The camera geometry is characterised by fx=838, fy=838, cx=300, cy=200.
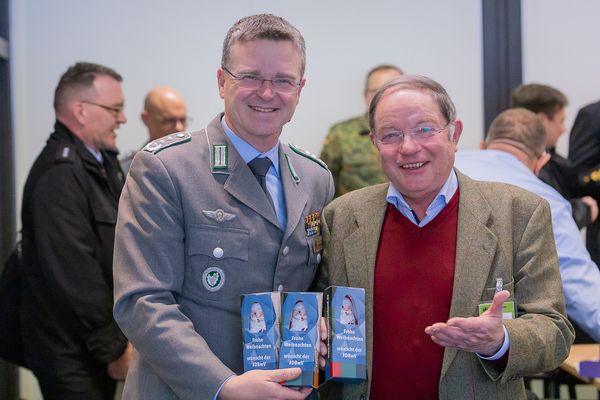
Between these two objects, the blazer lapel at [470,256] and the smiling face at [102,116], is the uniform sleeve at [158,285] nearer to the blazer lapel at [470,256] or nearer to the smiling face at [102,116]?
the blazer lapel at [470,256]

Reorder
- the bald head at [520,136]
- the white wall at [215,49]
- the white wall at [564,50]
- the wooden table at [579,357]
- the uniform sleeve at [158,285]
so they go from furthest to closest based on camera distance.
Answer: the white wall at [564,50] → the white wall at [215,49] → the bald head at [520,136] → the wooden table at [579,357] → the uniform sleeve at [158,285]

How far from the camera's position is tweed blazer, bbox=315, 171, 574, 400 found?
202cm

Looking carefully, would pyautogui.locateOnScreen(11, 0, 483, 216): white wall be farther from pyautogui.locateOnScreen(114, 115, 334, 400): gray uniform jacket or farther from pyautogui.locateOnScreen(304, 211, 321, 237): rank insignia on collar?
pyautogui.locateOnScreen(114, 115, 334, 400): gray uniform jacket

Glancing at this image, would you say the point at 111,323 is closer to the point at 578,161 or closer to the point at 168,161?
the point at 168,161

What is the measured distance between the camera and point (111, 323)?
3264mm

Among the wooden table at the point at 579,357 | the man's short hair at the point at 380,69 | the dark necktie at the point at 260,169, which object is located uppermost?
the man's short hair at the point at 380,69

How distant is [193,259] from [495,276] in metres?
0.74

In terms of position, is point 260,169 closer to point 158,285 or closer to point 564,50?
point 158,285

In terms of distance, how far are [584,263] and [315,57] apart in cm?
285

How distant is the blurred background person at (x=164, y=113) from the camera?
192 inches

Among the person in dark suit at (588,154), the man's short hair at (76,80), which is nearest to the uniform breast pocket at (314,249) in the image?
the man's short hair at (76,80)

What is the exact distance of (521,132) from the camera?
329 cm

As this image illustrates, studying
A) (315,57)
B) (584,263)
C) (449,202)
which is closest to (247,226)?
(449,202)

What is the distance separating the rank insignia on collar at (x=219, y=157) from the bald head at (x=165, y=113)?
9.13 ft
